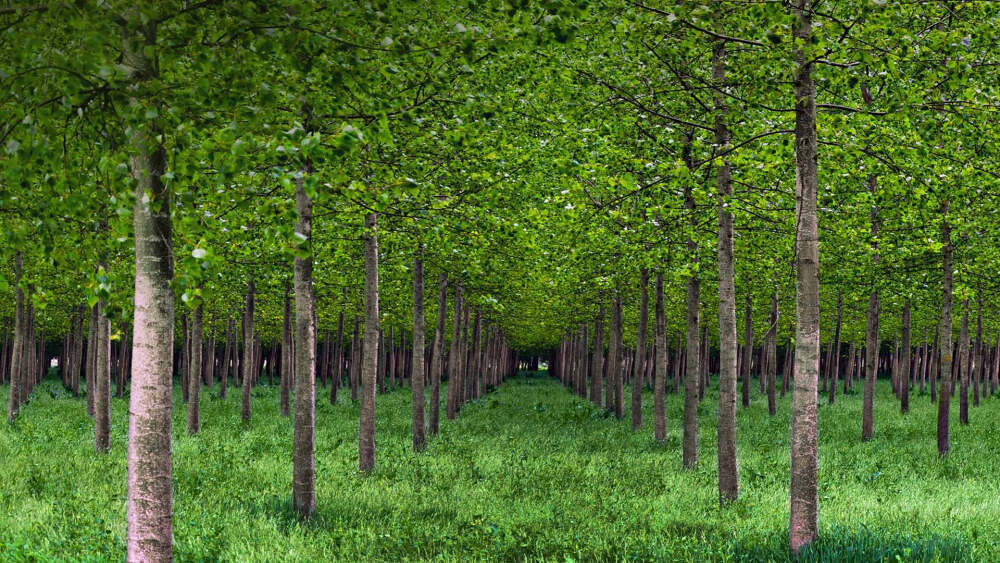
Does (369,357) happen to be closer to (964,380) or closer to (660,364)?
(660,364)

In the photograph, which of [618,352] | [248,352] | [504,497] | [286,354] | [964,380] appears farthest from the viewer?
[618,352]

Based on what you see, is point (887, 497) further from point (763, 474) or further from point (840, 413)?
point (840, 413)

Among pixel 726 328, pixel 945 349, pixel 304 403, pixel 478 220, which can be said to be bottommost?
pixel 304 403

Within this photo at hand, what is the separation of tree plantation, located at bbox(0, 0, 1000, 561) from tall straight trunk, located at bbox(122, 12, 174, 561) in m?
0.02

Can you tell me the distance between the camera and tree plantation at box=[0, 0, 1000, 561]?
453 centimetres

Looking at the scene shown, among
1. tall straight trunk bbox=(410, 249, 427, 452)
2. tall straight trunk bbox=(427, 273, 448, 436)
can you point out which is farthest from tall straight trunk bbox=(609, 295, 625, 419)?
tall straight trunk bbox=(410, 249, 427, 452)

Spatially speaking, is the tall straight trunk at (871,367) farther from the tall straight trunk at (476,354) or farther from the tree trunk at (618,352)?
the tall straight trunk at (476,354)

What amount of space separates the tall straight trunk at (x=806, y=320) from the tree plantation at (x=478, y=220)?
0.10ft

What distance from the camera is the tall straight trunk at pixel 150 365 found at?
4.82 meters

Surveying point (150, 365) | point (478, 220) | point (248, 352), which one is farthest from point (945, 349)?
point (248, 352)

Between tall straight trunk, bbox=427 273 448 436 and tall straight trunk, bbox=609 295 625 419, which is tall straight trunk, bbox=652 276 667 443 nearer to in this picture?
tall straight trunk, bbox=609 295 625 419

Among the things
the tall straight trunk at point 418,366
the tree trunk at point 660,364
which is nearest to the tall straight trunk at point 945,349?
the tree trunk at point 660,364

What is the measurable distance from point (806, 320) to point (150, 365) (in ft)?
20.6

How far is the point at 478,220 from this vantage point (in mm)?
11273
